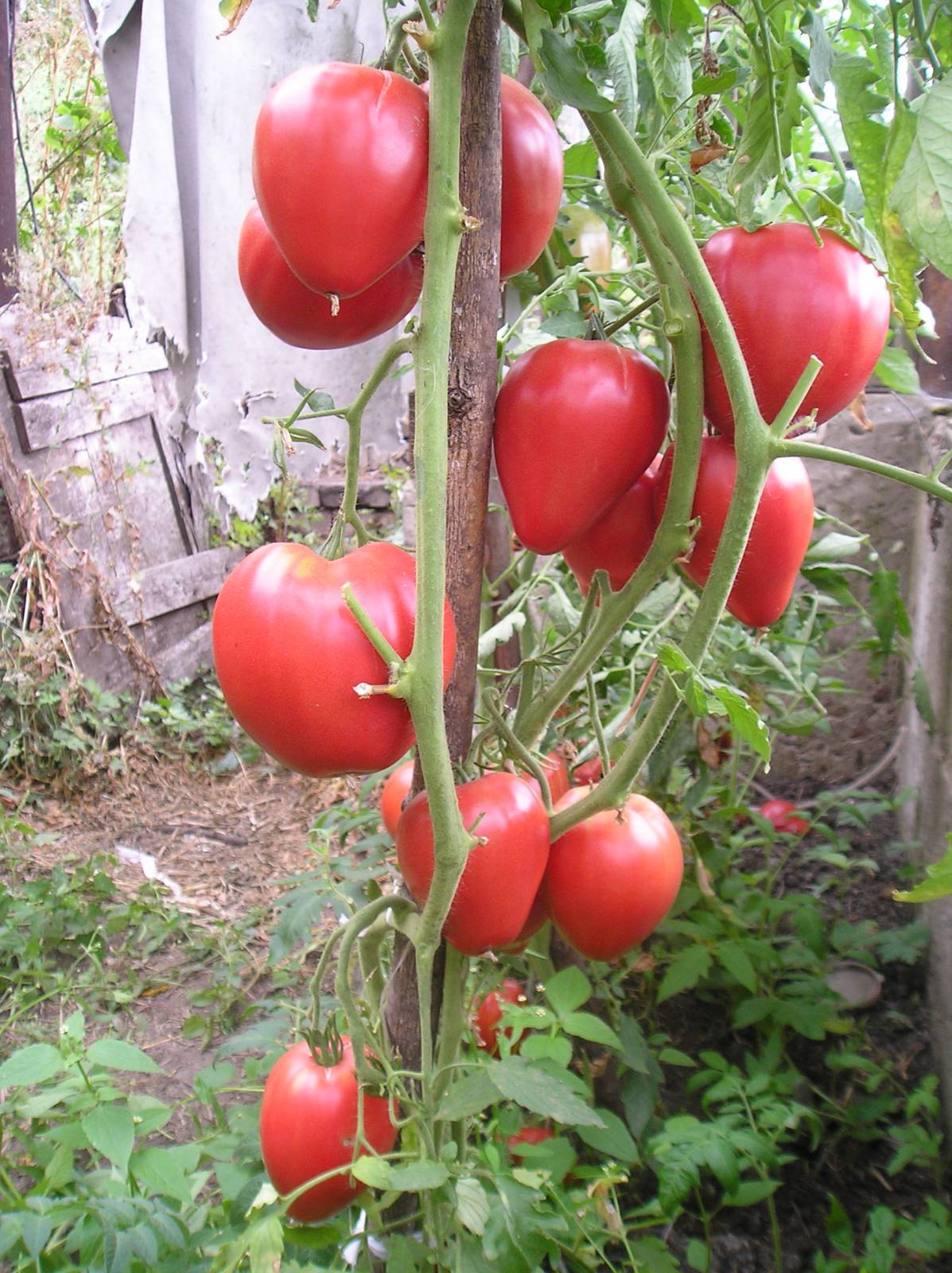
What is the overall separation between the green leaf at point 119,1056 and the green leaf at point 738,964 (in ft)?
2.07

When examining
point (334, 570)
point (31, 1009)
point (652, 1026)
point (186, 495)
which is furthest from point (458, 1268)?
point (186, 495)

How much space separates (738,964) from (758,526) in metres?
0.72

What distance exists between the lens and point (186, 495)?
9.01 feet

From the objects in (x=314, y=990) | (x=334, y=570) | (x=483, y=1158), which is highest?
(x=334, y=570)

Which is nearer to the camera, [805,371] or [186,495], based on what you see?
[805,371]

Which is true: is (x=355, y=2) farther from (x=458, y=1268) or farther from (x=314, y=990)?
(x=458, y=1268)

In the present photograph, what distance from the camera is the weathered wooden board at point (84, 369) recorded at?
229 centimetres

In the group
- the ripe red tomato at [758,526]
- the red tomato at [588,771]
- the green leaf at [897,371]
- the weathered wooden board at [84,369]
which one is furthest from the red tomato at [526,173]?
the weathered wooden board at [84,369]

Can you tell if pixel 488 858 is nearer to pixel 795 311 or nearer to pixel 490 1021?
pixel 795 311

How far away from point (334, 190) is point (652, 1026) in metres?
1.07

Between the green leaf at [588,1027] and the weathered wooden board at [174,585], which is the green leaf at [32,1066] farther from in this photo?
the weathered wooden board at [174,585]

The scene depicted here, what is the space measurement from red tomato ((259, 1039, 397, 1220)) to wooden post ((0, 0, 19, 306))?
2.17 meters

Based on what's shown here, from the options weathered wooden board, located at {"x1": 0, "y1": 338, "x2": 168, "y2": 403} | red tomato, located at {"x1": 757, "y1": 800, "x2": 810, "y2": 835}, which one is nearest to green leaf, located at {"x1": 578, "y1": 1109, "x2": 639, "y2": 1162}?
red tomato, located at {"x1": 757, "y1": 800, "x2": 810, "y2": 835}

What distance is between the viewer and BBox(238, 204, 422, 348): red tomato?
49 centimetres
